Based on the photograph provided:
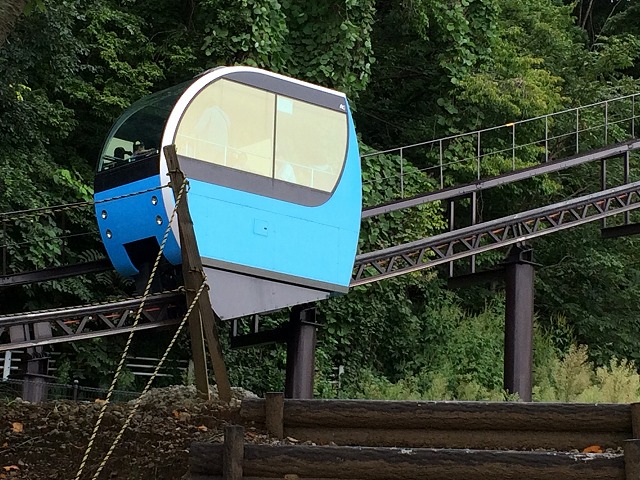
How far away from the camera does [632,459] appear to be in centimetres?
615

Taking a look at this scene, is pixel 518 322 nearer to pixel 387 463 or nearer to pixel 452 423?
pixel 452 423

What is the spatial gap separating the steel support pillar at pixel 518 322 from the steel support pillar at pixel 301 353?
270 centimetres

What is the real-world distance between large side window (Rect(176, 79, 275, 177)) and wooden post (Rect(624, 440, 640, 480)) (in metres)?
8.21

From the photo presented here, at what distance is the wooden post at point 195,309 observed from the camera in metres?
9.75

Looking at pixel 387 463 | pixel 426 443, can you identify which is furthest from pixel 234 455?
pixel 426 443

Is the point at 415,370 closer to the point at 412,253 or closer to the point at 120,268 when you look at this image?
the point at 412,253

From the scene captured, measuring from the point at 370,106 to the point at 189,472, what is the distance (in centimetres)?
2135

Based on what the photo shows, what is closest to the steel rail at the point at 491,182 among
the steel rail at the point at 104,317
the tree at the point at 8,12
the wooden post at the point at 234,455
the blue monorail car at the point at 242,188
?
the blue monorail car at the point at 242,188

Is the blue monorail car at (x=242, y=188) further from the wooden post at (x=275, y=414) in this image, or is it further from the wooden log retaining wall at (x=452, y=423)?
the wooden log retaining wall at (x=452, y=423)

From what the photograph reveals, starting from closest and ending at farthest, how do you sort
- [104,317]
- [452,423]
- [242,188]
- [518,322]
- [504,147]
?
[452,423] → [104,317] → [242,188] → [518,322] → [504,147]

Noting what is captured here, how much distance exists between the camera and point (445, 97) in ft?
85.5

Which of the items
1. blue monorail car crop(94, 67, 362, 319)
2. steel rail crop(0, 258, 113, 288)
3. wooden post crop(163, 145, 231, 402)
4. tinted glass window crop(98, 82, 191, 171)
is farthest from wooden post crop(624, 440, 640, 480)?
steel rail crop(0, 258, 113, 288)

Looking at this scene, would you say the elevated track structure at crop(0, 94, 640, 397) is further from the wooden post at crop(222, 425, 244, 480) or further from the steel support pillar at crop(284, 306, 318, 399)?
the wooden post at crop(222, 425, 244, 480)

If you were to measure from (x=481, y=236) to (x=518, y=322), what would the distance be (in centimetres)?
148
